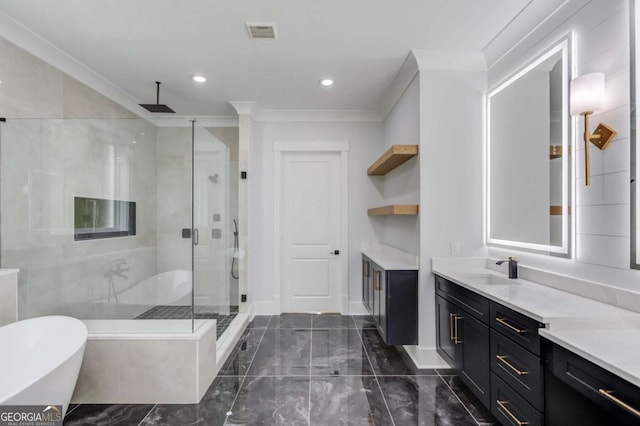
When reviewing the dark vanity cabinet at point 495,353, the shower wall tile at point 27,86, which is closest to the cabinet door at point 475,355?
the dark vanity cabinet at point 495,353

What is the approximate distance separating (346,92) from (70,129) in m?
2.73

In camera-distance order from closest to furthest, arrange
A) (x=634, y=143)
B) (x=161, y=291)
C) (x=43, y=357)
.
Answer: (x=634, y=143), (x=43, y=357), (x=161, y=291)

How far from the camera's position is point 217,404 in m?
1.99

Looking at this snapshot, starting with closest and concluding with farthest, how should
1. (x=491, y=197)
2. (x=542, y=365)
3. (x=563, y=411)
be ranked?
(x=563, y=411)
(x=542, y=365)
(x=491, y=197)

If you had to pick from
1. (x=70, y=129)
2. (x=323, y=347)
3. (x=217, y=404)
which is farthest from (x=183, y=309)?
(x=70, y=129)

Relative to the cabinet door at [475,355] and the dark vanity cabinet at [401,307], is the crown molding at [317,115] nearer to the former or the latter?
the dark vanity cabinet at [401,307]

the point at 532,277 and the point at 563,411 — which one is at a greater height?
the point at 532,277

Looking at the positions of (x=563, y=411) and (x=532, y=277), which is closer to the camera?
(x=563, y=411)

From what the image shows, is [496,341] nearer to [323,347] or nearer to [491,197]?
[491,197]

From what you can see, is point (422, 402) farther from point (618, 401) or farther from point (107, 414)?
point (107, 414)

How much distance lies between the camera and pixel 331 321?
3594 millimetres

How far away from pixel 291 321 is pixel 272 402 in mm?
1569

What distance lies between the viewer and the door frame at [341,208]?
12.6ft

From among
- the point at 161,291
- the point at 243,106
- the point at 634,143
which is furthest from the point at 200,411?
the point at 243,106
